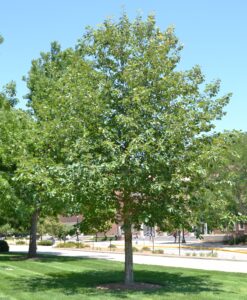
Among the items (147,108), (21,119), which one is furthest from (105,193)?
(21,119)

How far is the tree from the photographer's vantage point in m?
14.3

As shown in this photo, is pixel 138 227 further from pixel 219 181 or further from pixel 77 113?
pixel 77 113

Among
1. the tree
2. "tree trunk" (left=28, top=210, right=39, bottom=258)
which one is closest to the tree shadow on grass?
the tree

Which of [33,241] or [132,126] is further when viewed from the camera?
[33,241]

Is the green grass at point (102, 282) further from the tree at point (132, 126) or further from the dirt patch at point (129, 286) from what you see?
the tree at point (132, 126)

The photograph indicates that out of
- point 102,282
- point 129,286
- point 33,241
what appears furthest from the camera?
point 33,241

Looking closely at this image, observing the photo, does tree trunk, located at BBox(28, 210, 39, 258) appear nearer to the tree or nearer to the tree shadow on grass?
the tree shadow on grass

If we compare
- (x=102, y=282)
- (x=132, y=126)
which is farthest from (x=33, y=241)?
(x=132, y=126)

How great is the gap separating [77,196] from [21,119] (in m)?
12.5

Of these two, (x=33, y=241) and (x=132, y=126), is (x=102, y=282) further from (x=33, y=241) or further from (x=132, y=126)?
(x=33, y=241)

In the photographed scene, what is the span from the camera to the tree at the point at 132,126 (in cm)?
1431

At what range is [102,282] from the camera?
1741 centimetres

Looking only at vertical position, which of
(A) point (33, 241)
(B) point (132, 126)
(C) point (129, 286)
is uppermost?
(B) point (132, 126)

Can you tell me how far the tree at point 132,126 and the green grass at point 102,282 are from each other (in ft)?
6.27
